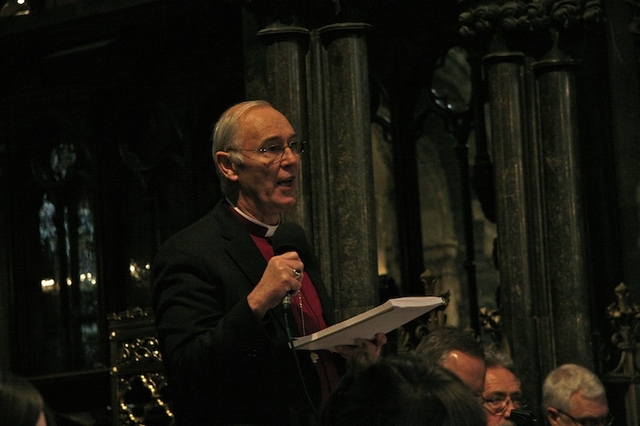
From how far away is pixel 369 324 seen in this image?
329 cm

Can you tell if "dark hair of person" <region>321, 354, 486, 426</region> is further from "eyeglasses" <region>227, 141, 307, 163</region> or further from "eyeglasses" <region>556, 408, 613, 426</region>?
"eyeglasses" <region>556, 408, 613, 426</region>

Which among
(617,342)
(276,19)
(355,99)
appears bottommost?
(617,342)

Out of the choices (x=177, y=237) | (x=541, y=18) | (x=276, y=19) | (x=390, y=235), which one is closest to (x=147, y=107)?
(x=390, y=235)

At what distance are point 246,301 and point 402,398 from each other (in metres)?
1.34

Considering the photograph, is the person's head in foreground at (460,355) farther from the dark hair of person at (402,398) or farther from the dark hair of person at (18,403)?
the dark hair of person at (18,403)

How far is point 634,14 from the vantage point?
9070mm

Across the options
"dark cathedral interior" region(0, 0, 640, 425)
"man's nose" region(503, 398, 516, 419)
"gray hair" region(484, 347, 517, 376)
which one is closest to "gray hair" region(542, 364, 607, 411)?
"gray hair" region(484, 347, 517, 376)

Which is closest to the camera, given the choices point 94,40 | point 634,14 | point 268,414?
point 268,414

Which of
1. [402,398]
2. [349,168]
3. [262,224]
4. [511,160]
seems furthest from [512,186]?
[402,398]

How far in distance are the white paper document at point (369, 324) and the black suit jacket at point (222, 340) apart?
10cm

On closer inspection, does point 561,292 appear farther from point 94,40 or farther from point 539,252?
point 94,40

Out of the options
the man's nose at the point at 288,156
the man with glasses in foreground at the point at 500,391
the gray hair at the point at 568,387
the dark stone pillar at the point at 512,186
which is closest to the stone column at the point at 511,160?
the dark stone pillar at the point at 512,186

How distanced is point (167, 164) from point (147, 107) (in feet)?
1.82

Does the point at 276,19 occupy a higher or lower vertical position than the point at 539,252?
higher
